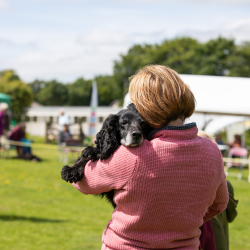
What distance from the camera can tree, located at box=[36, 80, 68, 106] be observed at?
265 ft

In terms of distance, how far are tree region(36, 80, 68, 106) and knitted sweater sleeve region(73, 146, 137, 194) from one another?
80645mm

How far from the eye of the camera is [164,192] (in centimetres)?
169

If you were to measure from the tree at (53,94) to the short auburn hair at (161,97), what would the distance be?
265ft

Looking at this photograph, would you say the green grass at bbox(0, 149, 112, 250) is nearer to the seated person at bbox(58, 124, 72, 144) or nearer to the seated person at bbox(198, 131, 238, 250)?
the seated person at bbox(198, 131, 238, 250)

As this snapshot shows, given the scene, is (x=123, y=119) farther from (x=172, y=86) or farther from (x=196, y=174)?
(x=196, y=174)

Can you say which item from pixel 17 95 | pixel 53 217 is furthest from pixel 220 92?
pixel 17 95

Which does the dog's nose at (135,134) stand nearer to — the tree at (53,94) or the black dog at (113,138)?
the black dog at (113,138)

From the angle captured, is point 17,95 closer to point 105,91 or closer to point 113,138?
point 113,138

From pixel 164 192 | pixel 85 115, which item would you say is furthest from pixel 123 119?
pixel 85 115

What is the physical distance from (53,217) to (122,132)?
17.2 ft

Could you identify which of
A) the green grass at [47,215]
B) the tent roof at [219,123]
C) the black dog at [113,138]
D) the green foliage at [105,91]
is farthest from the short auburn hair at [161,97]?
the green foliage at [105,91]

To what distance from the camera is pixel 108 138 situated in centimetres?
190

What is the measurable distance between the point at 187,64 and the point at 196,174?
48328mm

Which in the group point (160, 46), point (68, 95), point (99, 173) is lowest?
point (68, 95)
